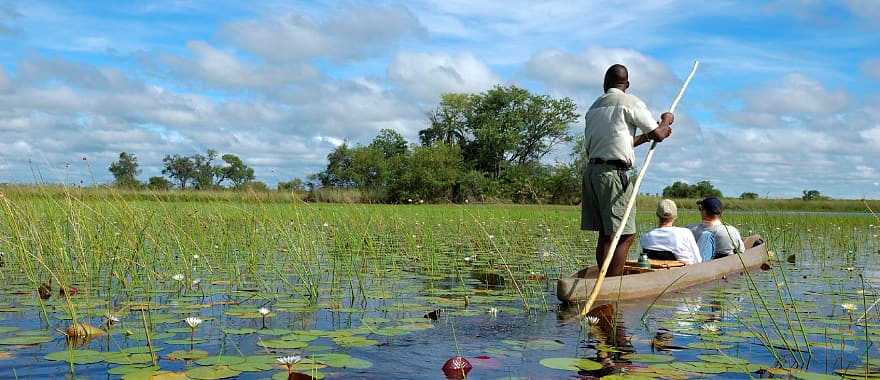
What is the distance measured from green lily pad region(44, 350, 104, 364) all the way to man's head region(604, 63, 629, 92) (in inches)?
201

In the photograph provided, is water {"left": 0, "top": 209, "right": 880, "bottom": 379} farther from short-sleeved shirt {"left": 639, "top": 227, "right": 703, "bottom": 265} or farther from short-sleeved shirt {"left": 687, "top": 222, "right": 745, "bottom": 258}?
short-sleeved shirt {"left": 687, "top": 222, "right": 745, "bottom": 258}

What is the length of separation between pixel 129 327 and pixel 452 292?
3.01m

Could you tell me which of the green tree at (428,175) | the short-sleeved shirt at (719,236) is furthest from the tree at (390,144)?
the short-sleeved shirt at (719,236)

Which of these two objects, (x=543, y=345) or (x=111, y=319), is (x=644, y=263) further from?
(x=111, y=319)

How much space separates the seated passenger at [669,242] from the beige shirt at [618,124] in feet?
5.40

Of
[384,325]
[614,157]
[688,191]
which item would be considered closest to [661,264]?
[614,157]

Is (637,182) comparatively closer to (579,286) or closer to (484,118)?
(579,286)

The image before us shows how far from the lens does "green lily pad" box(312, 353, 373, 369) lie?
3648 mm

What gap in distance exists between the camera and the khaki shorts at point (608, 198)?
6449mm

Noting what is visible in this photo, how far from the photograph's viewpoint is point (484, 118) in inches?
2264

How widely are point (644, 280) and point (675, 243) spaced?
1.55 metres

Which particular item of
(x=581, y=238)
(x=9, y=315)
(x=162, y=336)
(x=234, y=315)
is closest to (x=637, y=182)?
(x=234, y=315)

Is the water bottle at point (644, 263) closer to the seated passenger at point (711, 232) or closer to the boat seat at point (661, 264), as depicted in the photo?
the boat seat at point (661, 264)

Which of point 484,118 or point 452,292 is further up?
point 484,118
